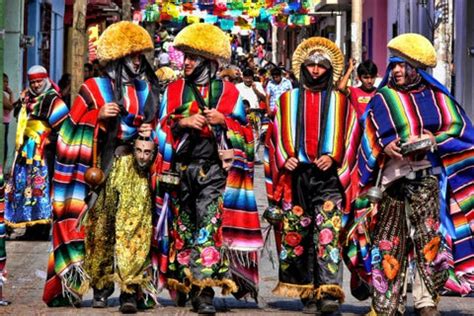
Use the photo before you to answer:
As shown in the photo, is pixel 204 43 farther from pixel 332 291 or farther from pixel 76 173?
pixel 332 291

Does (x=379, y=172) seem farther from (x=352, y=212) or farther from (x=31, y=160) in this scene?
(x=31, y=160)

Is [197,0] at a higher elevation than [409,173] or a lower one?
higher

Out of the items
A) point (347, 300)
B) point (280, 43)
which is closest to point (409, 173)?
point (347, 300)

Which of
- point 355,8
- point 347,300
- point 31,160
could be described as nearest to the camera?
point 347,300

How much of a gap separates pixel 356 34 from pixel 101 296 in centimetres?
2108

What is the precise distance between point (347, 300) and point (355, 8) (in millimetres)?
21784

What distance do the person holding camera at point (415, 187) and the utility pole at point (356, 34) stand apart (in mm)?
19132

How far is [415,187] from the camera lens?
9.88 meters

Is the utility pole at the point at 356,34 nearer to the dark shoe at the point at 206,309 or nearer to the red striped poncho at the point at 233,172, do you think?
the red striped poncho at the point at 233,172

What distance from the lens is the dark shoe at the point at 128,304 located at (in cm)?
1015

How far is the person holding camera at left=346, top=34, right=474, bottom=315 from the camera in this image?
32.3 feet

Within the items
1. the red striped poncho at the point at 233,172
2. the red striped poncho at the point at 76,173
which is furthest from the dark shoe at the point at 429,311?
the red striped poncho at the point at 76,173

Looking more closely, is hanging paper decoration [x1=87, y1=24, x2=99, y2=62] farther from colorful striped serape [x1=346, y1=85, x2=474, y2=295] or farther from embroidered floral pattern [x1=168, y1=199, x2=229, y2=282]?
colorful striped serape [x1=346, y1=85, x2=474, y2=295]

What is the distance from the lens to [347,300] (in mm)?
11250
